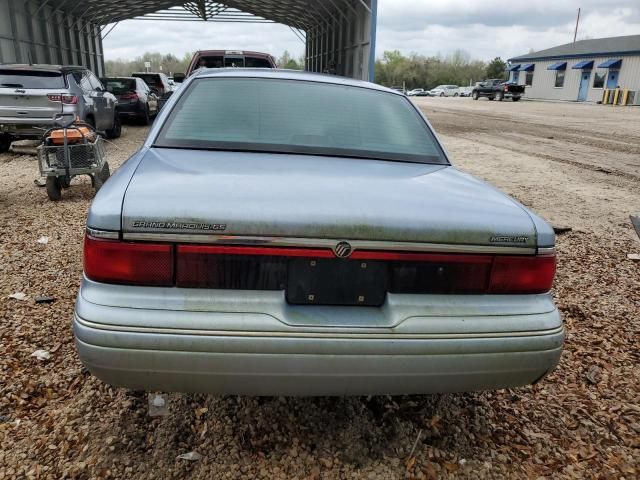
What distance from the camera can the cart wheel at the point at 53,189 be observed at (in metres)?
6.82

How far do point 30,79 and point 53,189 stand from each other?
4476mm

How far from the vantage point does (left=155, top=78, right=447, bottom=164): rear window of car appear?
2.74 metres

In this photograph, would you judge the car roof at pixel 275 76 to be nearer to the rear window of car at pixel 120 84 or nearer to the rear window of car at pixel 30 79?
the rear window of car at pixel 30 79

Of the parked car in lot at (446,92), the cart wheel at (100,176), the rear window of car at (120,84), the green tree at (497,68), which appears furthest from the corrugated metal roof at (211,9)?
the green tree at (497,68)

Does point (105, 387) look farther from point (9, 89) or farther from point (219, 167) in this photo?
point (9, 89)

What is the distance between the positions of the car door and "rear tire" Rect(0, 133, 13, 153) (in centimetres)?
178

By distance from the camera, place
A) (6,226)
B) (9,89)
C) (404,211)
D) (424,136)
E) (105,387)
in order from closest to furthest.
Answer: (404,211) < (105,387) < (424,136) < (6,226) < (9,89)

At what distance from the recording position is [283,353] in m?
1.81

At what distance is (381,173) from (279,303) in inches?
35.5

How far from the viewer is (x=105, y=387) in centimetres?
271

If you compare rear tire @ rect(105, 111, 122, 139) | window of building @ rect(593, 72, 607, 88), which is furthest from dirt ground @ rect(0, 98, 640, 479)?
window of building @ rect(593, 72, 607, 88)

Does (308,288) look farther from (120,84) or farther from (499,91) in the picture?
(499,91)

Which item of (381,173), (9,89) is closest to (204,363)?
(381,173)

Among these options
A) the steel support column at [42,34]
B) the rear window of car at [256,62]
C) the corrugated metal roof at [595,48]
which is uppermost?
the corrugated metal roof at [595,48]
